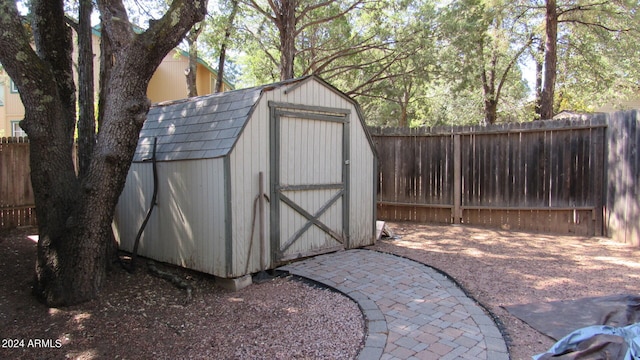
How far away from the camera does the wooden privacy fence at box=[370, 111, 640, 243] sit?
6.78 meters

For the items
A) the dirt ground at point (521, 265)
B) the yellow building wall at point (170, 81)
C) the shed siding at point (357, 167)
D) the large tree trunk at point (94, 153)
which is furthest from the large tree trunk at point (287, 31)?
Answer: the yellow building wall at point (170, 81)

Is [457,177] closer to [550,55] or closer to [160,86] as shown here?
[550,55]

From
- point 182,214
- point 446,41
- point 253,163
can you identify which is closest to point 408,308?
point 253,163

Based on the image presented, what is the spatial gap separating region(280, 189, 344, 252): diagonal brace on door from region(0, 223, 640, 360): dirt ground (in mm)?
665

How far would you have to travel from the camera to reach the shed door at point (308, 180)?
209 inches

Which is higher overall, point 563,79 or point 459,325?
point 563,79

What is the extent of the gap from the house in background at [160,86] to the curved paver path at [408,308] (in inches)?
506

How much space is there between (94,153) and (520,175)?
7041 mm

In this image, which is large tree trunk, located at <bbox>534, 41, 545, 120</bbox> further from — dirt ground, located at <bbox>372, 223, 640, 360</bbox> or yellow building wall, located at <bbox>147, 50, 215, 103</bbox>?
yellow building wall, located at <bbox>147, 50, 215, 103</bbox>

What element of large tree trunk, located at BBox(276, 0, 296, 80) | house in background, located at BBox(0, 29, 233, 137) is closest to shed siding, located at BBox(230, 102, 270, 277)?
large tree trunk, located at BBox(276, 0, 296, 80)

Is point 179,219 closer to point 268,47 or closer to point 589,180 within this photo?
point 589,180

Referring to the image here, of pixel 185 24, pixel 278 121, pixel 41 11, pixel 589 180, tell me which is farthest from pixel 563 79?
pixel 41 11

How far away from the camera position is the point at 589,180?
23.6ft

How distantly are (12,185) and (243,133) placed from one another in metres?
5.66
